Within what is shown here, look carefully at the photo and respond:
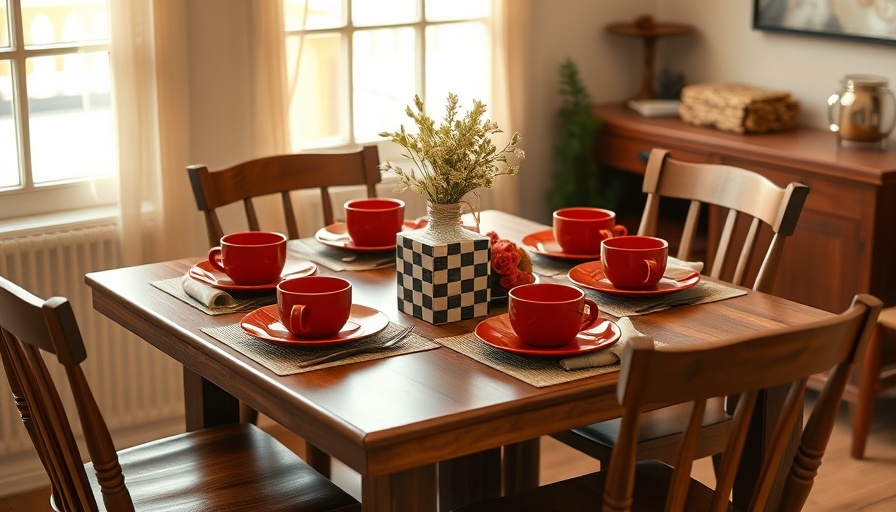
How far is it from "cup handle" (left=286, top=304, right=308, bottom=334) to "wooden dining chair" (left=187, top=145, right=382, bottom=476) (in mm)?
809

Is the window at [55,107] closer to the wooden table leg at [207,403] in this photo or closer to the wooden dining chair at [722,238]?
the wooden table leg at [207,403]

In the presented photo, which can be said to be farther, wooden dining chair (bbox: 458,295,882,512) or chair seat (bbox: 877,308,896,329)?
chair seat (bbox: 877,308,896,329)

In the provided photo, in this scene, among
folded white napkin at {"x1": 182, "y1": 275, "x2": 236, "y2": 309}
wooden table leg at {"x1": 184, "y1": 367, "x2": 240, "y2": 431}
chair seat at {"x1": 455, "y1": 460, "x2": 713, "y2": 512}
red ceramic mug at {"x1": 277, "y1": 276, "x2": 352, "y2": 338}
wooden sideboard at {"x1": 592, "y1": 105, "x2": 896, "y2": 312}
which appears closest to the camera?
red ceramic mug at {"x1": 277, "y1": 276, "x2": 352, "y2": 338}

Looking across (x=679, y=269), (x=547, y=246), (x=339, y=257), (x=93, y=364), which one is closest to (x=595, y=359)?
(x=679, y=269)

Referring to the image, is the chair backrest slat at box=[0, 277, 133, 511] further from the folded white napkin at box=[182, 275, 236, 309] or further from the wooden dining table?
the folded white napkin at box=[182, 275, 236, 309]

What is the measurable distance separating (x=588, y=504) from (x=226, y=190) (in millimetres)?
1167

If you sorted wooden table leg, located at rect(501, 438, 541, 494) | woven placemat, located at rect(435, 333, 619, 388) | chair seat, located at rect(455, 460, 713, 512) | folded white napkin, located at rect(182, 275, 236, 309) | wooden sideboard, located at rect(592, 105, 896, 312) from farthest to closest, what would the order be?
wooden sideboard, located at rect(592, 105, 896, 312) → wooden table leg, located at rect(501, 438, 541, 494) → folded white napkin, located at rect(182, 275, 236, 309) → chair seat, located at rect(455, 460, 713, 512) → woven placemat, located at rect(435, 333, 619, 388)

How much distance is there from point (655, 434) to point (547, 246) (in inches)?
17.7

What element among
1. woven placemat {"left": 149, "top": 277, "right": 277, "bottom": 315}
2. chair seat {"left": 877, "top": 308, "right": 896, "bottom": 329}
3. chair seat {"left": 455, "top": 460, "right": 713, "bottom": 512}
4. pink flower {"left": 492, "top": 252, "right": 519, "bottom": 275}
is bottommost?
chair seat {"left": 455, "top": 460, "right": 713, "bottom": 512}

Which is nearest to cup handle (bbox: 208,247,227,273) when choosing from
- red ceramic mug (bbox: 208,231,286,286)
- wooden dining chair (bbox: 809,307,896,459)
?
red ceramic mug (bbox: 208,231,286,286)

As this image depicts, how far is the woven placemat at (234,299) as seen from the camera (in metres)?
2.01

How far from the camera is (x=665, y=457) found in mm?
2236

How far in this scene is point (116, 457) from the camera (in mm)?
1706

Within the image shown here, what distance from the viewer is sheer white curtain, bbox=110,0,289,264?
309 cm
